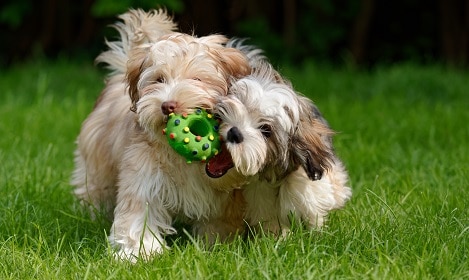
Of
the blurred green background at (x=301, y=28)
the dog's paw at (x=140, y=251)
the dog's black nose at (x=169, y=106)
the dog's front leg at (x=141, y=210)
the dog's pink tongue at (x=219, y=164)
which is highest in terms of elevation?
the dog's black nose at (x=169, y=106)

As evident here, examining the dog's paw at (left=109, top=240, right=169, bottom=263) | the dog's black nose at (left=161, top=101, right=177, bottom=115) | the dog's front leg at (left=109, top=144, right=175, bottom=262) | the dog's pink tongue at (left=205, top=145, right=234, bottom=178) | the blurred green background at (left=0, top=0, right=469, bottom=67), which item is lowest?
the blurred green background at (left=0, top=0, right=469, bottom=67)

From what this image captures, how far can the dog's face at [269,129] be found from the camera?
346 cm

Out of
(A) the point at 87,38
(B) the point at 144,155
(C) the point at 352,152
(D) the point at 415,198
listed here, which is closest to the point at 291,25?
(A) the point at 87,38

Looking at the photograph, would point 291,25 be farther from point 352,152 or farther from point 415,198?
point 415,198

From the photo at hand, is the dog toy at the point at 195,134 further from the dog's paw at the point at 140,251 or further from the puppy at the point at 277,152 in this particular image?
the dog's paw at the point at 140,251

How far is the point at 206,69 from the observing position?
12.0 feet

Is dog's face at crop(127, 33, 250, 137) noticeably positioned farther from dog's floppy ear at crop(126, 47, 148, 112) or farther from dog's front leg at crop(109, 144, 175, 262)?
dog's front leg at crop(109, 144, 175, 262)

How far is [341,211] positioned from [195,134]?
40.1 inches

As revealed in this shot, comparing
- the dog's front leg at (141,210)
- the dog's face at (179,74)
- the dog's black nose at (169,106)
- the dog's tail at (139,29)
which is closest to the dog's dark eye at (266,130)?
the dog's face at (179,74)

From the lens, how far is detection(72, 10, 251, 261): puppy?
3.58 metres

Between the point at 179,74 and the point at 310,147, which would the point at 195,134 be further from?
the point at 310,147

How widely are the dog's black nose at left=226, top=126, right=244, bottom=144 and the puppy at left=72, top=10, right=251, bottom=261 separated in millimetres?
151

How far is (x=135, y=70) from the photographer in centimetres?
394

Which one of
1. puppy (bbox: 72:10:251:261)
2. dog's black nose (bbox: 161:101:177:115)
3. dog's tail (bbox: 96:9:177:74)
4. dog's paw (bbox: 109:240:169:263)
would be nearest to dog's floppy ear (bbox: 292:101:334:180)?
puppy (bbox: 72:10:251:261)
